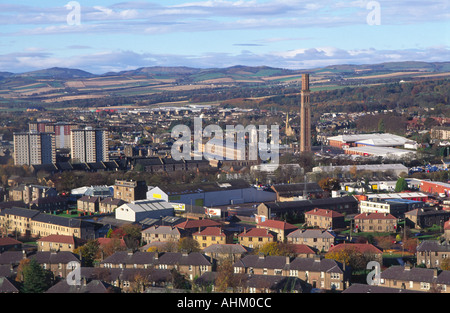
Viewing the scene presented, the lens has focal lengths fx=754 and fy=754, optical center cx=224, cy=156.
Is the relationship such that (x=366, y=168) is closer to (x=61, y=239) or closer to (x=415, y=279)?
(x=61, y=239)

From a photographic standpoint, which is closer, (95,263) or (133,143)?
(95,263)

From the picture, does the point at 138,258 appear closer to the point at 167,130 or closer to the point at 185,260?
the point at 185,260

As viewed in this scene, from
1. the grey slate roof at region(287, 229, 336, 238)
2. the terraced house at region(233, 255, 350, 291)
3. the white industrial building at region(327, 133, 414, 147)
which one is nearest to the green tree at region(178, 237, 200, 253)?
the terraced house at region(233, 255, 350, 291)

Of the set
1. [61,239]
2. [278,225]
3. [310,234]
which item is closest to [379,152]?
[278,225]

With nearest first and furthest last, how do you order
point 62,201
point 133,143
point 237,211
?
point 237,211, point 62,201, point 133,143

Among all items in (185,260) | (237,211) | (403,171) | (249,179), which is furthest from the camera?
(403,171)

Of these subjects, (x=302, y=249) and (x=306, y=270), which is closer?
(x=306, y=270)
